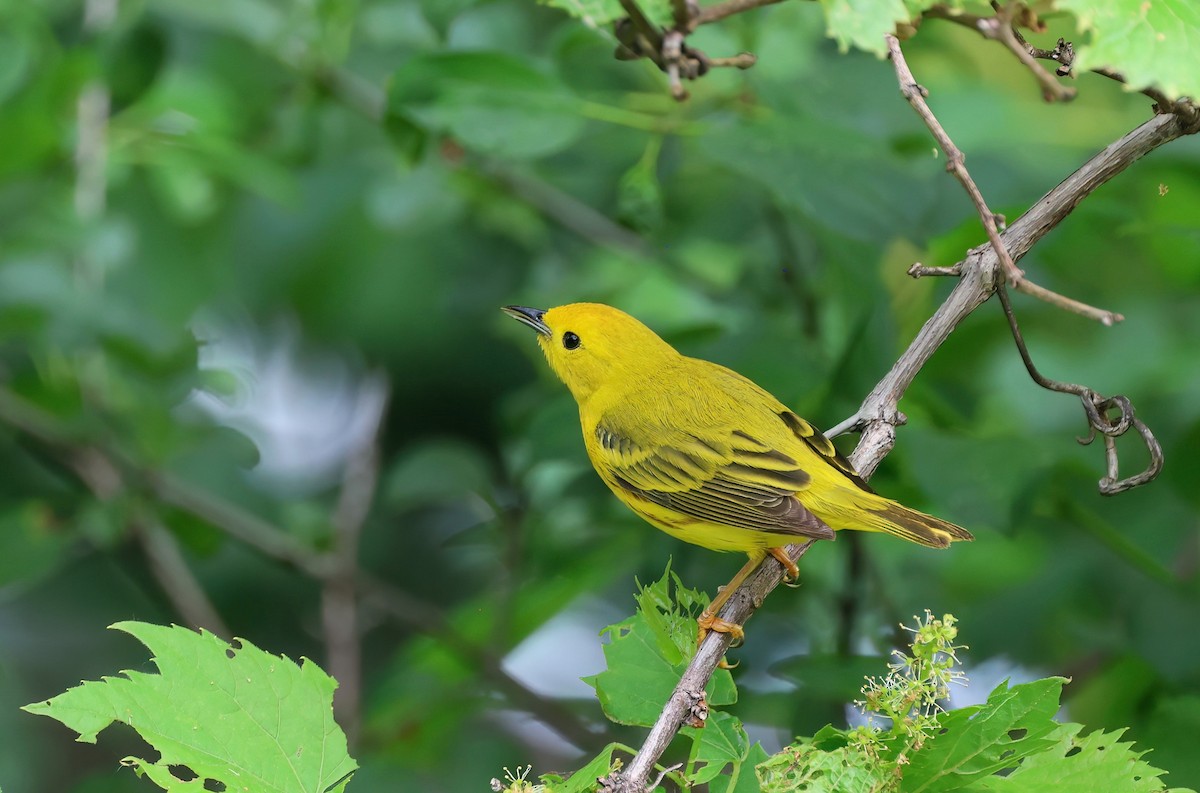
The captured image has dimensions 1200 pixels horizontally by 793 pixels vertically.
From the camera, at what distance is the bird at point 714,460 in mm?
2479

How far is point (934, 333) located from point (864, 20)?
1.89ft

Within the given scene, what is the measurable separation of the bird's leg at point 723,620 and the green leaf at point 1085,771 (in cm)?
49

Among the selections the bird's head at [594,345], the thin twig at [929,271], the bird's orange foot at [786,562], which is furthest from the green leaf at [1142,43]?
the bird's head at [594,345]

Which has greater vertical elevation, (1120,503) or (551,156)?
A: (551,156)

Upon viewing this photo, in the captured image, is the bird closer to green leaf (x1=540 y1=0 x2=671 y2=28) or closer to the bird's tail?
the bird's tail

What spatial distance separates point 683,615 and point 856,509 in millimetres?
700

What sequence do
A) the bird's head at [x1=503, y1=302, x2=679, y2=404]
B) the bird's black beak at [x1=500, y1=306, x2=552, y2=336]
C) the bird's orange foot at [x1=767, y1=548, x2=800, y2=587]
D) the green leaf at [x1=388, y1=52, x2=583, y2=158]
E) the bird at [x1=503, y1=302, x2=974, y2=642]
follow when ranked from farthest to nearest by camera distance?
1. the bird's black beak at [x1=500, y1=306, x2=552, y2=336]
2. the bird's head at [x1=503, y1=302, x2=679, y2=404]
3. the green leaf at [x1=388, y1=52, x2=583, y2=158]
4. the bird's orange foot at [x1=767, y1=548, x2=800, y2=587]
5. the bird at [x1=503, y1=302, x2=974, y2=642]

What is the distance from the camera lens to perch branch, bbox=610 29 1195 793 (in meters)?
1.74

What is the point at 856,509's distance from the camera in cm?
249

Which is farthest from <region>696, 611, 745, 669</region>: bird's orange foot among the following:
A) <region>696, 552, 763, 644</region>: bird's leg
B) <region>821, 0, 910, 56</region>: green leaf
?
<region>821, 0, 910, 56</region>: green leaf

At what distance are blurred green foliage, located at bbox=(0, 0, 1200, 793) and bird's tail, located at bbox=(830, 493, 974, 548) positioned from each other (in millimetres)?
206

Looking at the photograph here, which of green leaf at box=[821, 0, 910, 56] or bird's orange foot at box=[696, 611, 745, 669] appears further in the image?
bird's orange foot at box=[696, 611, 745, 669]

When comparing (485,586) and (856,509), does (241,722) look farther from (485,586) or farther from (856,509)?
(485,586)

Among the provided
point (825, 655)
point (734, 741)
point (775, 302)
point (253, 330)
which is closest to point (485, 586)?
point (253, 330)
